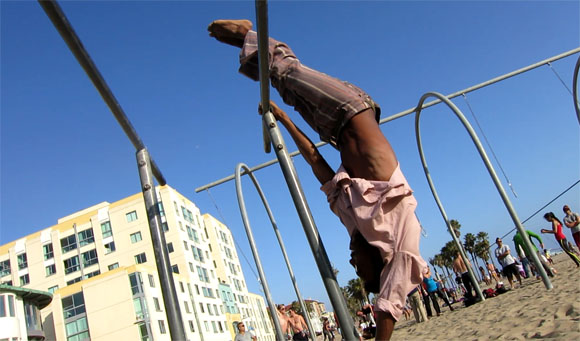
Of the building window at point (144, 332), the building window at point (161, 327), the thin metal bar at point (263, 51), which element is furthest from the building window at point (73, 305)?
the thin metal bar at point (263, 51)

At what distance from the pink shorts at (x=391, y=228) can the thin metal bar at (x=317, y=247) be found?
0.58ft

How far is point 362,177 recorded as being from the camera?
1.58 metres

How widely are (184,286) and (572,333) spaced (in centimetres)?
4469

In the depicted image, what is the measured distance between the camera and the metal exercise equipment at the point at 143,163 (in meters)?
1.53

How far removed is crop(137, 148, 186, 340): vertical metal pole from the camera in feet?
5.90

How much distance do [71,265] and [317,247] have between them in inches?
2169

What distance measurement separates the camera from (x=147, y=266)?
143 ft

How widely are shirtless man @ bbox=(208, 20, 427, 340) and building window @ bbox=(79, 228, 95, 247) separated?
54.1 metres

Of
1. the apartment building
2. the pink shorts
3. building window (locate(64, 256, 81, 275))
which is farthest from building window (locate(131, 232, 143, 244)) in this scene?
the pink shorts

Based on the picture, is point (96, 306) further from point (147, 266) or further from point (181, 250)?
point (181, 250)

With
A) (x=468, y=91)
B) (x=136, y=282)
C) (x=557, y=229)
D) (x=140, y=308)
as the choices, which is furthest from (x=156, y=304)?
(x=468, y=91)

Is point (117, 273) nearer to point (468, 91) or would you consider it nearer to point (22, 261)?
point (22, 261)

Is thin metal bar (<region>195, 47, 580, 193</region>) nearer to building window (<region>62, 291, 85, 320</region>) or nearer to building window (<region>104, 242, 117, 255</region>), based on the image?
building window (<region>62, 291, 85, 320</region>)

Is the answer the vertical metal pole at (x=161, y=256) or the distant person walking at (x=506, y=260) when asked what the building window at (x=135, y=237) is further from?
the vertical metal pole at (x=161, y=256)
